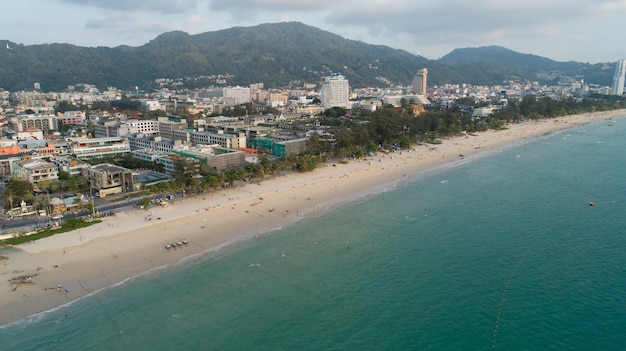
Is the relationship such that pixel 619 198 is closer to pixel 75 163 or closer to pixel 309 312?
pixel 309 312

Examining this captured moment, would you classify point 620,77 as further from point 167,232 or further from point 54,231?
point 54,231

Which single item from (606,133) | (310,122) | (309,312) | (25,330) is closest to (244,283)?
(309,312)

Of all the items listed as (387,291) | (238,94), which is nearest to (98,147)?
(387,291)

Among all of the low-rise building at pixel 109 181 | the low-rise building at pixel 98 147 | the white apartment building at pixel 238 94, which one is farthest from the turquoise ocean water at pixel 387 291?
the white apartment building at pixel 238 94

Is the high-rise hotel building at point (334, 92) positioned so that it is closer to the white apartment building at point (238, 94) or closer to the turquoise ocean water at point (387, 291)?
the white apartment building at point (238, 94)

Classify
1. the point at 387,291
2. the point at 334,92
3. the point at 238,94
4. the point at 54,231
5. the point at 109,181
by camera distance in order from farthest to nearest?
the point at 238,94
the point at 334,92
the point at 109,181
the point at 54,231
the point at 387,291

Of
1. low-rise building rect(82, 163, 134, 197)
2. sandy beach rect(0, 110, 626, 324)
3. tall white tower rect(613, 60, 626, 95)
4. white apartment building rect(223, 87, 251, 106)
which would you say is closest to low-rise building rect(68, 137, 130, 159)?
low-rise building rect(82, 163, 134, 197)

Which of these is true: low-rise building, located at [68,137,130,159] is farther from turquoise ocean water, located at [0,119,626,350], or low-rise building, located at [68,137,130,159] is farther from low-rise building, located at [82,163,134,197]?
turquoise ocean water, located at [0,119,626,350]
